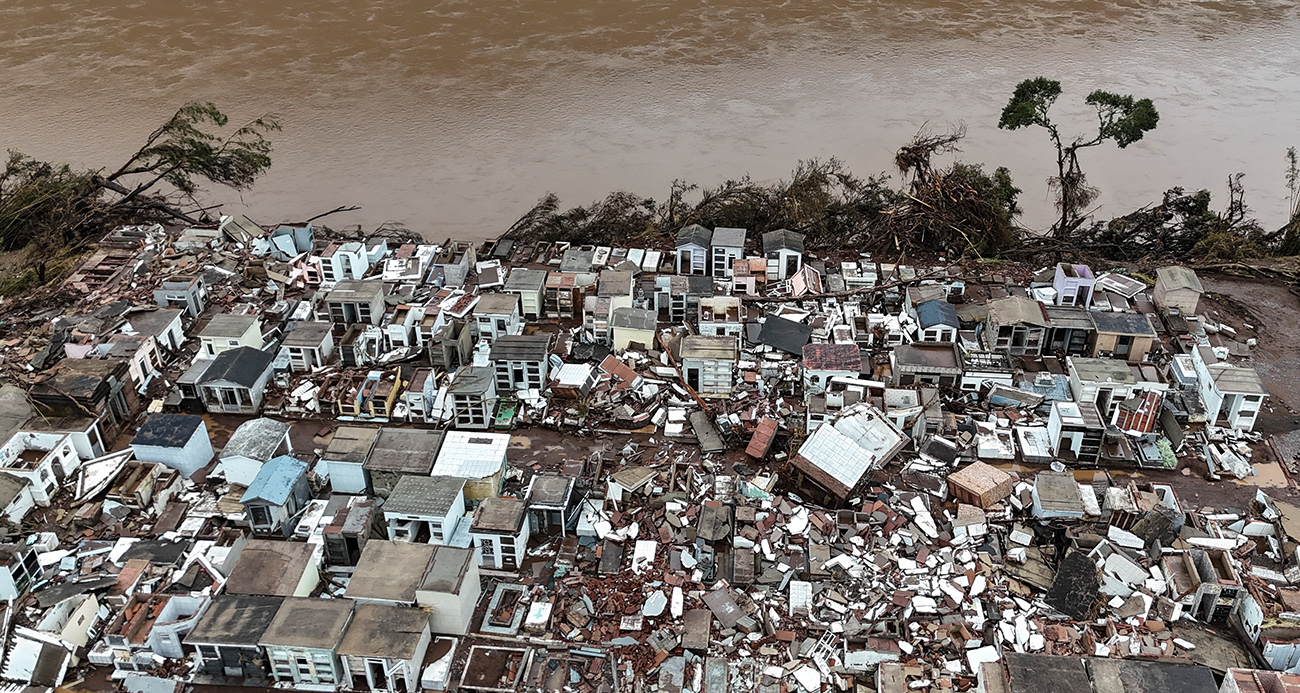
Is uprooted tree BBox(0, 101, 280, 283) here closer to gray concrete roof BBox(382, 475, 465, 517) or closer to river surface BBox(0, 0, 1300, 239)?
river surface BBox(0, 0, 1300, 239)

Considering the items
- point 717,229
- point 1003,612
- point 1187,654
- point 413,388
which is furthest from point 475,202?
point 1187,654

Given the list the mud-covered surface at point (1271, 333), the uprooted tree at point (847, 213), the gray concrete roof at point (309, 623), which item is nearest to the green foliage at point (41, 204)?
the uprooted tree at point (847, 213)

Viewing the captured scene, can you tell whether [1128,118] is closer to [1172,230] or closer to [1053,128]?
[1053,128]

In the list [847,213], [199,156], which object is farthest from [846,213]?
[199,156]

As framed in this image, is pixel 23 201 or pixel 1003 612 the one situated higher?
pixel 23 201

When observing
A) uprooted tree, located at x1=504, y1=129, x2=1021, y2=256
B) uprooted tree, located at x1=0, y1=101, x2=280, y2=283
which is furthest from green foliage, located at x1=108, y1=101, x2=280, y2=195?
uprooted tree, located at x1=504, y1=129, x2=1021, y2=256

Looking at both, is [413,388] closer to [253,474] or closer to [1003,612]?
[253,474]

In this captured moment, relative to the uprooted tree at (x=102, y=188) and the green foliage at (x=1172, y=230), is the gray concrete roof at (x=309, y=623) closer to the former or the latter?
the uprooted tree at (x=102, y=188)
